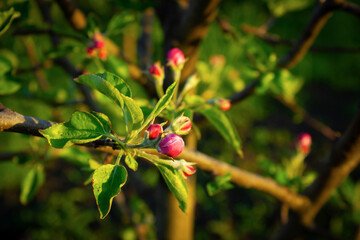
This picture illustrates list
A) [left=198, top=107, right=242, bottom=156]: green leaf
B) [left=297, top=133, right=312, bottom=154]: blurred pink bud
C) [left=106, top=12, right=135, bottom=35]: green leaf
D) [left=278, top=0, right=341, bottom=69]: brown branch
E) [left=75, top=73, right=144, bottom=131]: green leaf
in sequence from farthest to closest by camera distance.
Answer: [left=297, top=133, right=312, bottom=154]: blurred pink bud
[left=106, top=12, right=135, bottom=35]: green leaf
[left=278, top=0, right=341, bottom=69]: brown branch
[left=198, top=107, right=242, bottom=156]: green leaf
[left=75, top=73, right=144, bottom=131]: green leaf

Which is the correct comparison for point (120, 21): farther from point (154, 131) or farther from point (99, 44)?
point (154, 131)

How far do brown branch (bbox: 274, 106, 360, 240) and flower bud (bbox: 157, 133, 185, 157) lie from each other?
559mm

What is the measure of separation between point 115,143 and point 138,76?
2.02ft

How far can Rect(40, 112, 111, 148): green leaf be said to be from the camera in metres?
0.38

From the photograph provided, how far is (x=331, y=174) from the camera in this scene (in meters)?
0.88

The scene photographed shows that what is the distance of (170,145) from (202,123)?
1.55ft

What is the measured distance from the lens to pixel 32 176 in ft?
2.77

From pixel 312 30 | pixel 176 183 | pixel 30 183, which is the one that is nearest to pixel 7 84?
pixel 30 183

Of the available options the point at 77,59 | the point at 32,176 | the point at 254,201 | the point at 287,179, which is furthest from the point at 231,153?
the point at 32,176

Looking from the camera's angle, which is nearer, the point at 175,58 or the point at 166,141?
the point at 166,141

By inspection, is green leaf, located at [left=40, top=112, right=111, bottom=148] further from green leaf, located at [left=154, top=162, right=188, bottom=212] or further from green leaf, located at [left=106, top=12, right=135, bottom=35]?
green leaf, located at [left=106, top=12, right=135, bottom=35]

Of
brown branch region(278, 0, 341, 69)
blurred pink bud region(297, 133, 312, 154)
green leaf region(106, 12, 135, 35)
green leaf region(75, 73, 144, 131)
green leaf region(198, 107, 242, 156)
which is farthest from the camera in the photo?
blurred pink bud region(297, 133, 312, 154)

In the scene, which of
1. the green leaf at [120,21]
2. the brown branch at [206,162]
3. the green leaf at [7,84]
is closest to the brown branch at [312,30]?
the brown branch at [206,162]

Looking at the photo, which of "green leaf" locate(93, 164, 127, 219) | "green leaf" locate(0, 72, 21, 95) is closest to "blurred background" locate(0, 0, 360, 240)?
"green leaf" locate(0, 72, 21, 95)
